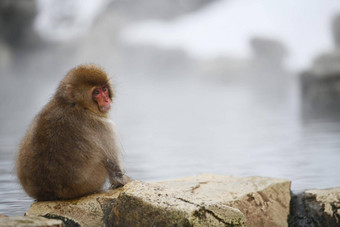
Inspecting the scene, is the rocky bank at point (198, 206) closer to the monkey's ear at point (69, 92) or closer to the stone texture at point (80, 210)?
the stone texture at point (80, 210)

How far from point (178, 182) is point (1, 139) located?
5.88 metres

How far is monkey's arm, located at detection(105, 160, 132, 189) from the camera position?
2793mm

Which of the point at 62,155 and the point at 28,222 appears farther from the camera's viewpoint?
the point at 62,155

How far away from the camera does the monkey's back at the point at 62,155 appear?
263 centimetres

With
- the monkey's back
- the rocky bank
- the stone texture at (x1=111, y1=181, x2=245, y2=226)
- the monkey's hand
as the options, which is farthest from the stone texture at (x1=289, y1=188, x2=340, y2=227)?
the monkey's back

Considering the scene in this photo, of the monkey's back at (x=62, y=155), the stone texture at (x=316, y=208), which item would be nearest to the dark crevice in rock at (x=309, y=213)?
the stone texture at (x=316, y=208)

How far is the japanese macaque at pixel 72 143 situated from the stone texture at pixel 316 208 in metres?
1.19

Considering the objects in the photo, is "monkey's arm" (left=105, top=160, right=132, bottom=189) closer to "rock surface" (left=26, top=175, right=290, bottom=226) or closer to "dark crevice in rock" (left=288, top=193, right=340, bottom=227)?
"rock surface" (left=26, top=175, right=290, bottom=226)

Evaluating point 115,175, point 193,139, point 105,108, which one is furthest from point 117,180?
point 193,139

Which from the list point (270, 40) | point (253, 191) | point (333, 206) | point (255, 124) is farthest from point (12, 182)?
point (270, 40)

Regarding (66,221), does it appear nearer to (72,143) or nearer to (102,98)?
Answer: (72,143)

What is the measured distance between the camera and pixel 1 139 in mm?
8266

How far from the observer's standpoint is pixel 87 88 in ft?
8.91

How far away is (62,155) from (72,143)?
0.09 metres
